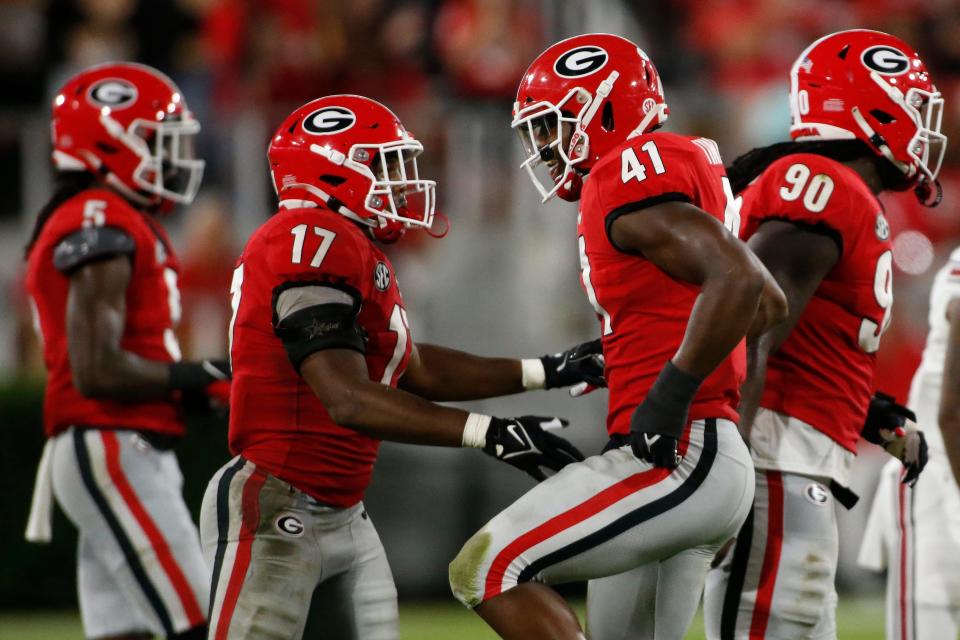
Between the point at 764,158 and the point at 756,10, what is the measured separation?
21.9 ft

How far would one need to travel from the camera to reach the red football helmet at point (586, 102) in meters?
3.49

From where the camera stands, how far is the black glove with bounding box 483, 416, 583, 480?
3273 millimetres

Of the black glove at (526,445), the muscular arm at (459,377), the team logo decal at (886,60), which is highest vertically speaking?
the team logo decal at (886,60)

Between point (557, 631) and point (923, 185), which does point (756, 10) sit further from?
point (557, 631)

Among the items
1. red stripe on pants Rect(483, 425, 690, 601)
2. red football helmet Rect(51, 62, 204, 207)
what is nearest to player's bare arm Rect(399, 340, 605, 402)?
red stripe on pants Rect(483, 425, 690, 601)

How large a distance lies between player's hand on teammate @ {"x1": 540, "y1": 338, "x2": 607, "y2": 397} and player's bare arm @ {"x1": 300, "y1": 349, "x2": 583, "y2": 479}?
2.00 ft

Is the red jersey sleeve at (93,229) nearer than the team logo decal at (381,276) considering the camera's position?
No

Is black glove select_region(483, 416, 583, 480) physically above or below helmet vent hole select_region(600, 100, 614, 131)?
below

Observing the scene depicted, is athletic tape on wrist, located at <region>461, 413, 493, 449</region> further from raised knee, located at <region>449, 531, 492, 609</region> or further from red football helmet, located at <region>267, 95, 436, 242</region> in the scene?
red football helmet, located at <region>267, 95, 436, 242</region>

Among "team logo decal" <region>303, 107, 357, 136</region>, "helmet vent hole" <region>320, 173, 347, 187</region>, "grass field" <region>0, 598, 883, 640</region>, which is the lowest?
"grass field" <region>0, 598, 883, 640</region>

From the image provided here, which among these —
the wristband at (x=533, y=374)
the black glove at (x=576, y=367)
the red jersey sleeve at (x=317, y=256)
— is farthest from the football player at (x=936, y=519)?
the red jersey sleeve at (x=317, y=256)

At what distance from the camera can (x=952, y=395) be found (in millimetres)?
4160

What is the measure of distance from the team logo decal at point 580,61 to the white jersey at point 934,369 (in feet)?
4.84

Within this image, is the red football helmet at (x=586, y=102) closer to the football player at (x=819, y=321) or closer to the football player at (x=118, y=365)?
the football player at (x=819, y=321)
